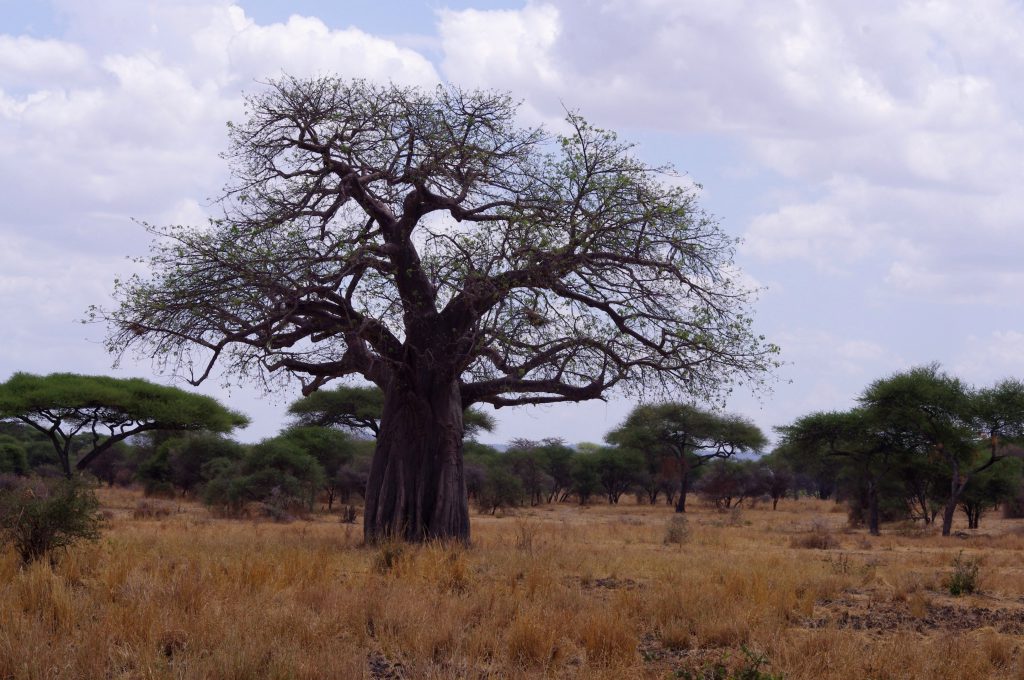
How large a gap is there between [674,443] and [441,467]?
3055 centimetres

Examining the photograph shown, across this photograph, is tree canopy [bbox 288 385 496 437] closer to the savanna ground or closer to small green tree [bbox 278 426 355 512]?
small green tree [bbox 278 426 355 512]

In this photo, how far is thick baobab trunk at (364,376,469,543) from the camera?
46.7 ft

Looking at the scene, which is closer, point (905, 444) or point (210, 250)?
point (210, 250)

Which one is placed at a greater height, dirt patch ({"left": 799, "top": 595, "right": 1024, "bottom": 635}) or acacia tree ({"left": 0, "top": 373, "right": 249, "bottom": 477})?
acacia tree ({"left": 0, "top": 373, "right": 249, "bottom": 477})

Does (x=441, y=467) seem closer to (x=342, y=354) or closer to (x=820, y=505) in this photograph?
(x=342, y=354)

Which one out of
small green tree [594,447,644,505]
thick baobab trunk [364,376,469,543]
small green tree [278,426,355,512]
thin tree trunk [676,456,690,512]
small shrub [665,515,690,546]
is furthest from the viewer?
small green tree [594,447,644,505]

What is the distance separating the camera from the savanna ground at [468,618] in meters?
6.31

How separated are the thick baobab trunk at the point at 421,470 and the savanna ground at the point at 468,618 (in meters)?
2.20

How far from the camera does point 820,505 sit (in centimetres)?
5081

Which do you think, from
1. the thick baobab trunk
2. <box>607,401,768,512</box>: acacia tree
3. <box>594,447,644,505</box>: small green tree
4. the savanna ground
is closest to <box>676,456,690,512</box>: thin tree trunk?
<box>607,401,768,512</box>: acacia tree

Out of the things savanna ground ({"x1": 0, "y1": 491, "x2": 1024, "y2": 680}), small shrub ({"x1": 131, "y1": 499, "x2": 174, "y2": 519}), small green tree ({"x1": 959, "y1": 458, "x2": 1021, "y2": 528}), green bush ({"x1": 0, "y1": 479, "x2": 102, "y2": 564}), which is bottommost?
small shrub ({"x1": 131, "y1": 499, "x2": 174, "y2": 519})

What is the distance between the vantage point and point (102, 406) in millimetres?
31812

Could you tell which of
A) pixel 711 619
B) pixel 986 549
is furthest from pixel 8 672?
pixel 986 549

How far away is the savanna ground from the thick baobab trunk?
220 cm
